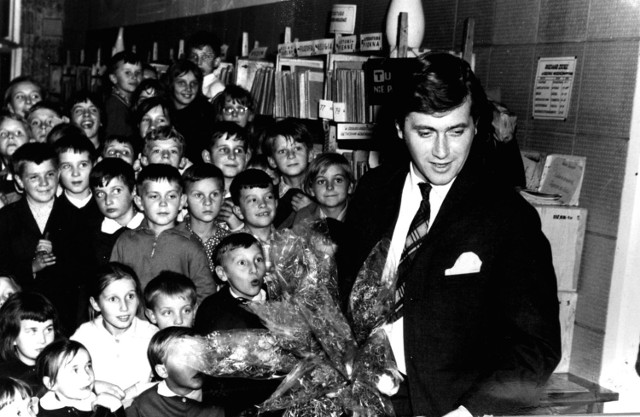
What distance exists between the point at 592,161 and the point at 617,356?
94 cm

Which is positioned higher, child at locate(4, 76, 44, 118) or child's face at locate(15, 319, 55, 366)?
child at locate(4, 76, 44, 118)

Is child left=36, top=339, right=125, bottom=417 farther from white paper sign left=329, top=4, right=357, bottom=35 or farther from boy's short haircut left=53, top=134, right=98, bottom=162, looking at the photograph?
white paper sign left=329, top=4, right=357, bottom=35

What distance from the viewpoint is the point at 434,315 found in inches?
64.7

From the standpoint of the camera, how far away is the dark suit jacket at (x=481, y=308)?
1.52m

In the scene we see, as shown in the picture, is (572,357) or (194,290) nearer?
(194,290)

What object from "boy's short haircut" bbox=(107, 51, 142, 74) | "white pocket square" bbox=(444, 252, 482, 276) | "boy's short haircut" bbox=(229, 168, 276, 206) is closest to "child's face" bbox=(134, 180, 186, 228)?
"boy's short haircut" bbox=(229, 168, 276, 206)

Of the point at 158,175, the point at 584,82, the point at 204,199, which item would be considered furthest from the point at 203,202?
the point at 584,82

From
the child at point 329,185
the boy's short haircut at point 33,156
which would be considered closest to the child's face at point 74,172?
the boy's short haircut at point 33,156

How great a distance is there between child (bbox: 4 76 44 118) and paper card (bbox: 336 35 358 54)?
8.13ft

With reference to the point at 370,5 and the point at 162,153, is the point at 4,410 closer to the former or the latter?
the point at 162,153

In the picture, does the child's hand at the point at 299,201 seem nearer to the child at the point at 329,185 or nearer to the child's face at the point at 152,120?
the child at the point at 329,185

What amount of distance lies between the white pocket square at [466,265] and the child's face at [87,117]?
4.14m

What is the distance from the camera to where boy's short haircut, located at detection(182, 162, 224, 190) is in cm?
395

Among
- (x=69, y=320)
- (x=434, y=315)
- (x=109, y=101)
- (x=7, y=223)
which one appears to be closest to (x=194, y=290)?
(x=69, y=320)
